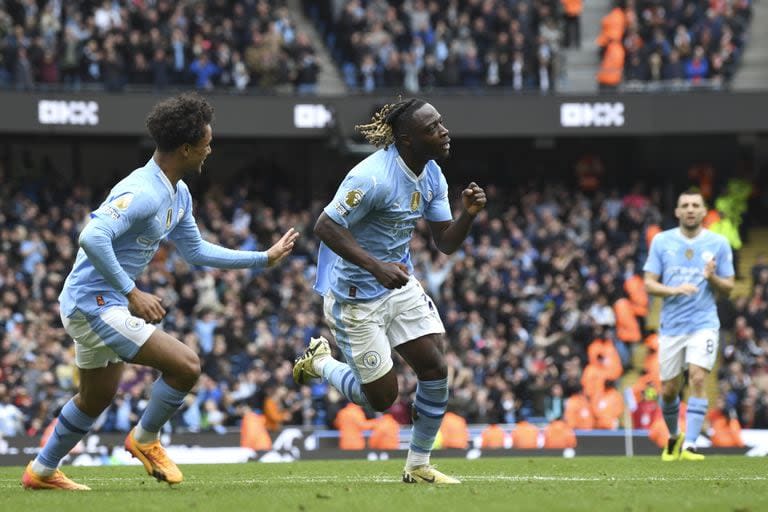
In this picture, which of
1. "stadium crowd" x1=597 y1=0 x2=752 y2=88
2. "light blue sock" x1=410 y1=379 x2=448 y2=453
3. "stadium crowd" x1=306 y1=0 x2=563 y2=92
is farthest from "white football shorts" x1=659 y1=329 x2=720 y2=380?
"stadium crowd" x1=597 y1=0 x2=752 y2=88

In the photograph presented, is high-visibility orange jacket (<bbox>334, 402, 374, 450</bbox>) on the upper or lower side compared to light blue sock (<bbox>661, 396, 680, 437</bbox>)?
lower

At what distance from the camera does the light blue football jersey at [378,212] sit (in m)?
9.01

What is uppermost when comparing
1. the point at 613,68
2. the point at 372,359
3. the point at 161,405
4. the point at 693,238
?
the point at 613,68

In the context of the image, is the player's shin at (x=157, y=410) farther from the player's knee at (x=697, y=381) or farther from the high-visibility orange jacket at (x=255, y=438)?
the high-visibility orange jacket at (x=255, y=438)

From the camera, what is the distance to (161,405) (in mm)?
8648

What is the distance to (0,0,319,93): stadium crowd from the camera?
25.1m

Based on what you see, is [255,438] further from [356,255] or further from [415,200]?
[356,255]

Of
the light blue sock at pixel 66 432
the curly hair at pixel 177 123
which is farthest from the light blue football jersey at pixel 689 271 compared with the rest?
the light blue sock at pixel 66 432

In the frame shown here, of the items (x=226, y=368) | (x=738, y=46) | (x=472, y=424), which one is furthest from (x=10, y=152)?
(x=738, y=46)

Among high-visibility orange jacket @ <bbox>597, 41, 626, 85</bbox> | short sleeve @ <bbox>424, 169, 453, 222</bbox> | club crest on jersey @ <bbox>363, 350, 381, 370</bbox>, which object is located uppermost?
high-visibility orange jacket @ <bbox>597, 41, 626, 85</bbox>

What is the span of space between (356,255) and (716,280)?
17.1ft

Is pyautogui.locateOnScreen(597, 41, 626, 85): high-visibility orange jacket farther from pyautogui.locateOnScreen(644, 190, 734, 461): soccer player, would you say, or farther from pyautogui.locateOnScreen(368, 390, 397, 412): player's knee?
pyautogui.locateOnScreen(368, 390, 397, 412): player's knee

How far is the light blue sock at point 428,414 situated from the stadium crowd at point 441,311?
35.2ft

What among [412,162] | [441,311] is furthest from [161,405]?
[441,311]
